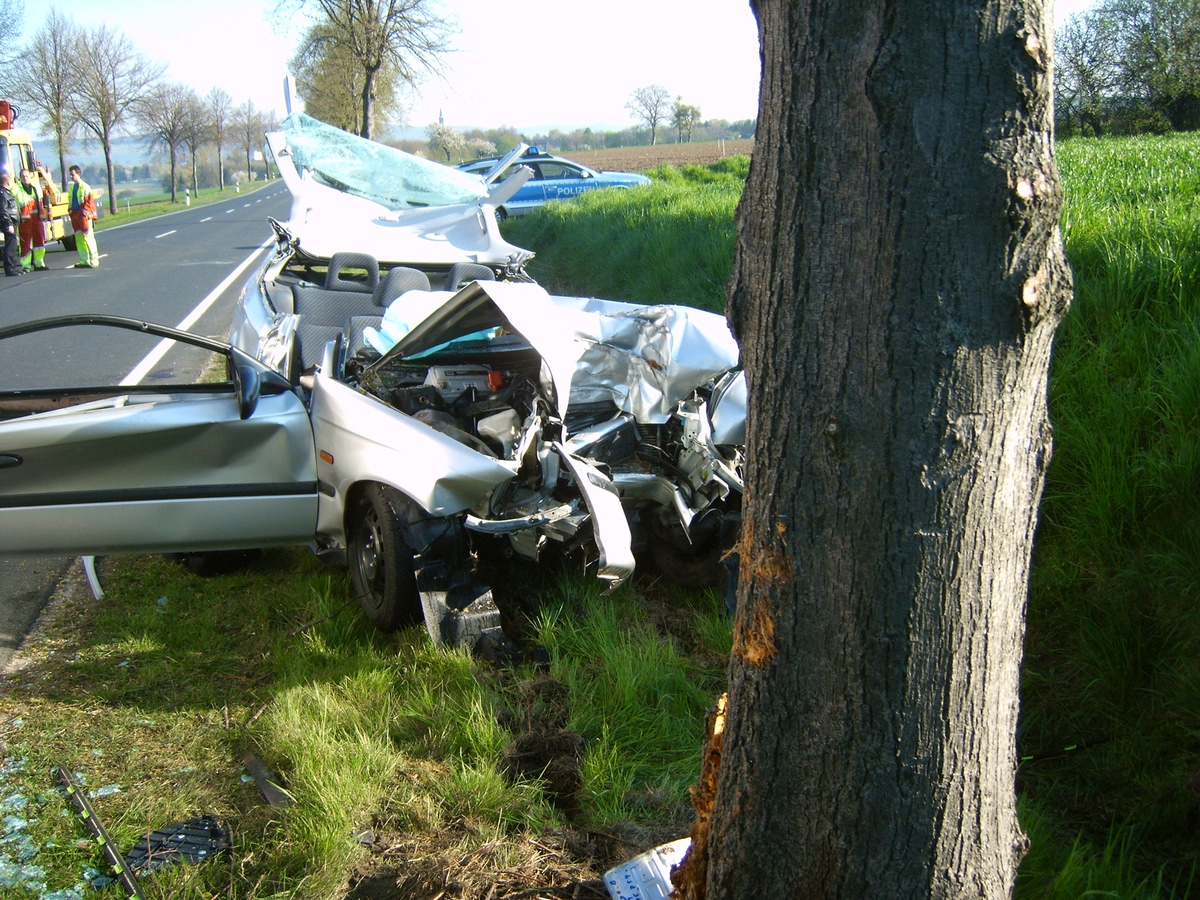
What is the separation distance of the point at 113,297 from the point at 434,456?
11.7 metres

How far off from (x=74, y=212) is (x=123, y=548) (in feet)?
53.2

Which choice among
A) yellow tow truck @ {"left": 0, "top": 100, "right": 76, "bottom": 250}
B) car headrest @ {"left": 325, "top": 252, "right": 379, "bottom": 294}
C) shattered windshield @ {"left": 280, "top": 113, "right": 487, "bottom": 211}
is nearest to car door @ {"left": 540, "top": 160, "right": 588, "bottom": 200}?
yellow tow truck @ {"left": 0, "top": 100, "right": 76, "bottom": 250}

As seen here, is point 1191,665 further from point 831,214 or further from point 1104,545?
point 831,214

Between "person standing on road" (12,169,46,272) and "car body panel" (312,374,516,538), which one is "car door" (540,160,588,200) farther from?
"car body panel" (312,374,516,538)

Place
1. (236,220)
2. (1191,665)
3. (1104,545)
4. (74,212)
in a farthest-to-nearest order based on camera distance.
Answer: (236,220) < (74,212) < (1104,545) < (1191,665)

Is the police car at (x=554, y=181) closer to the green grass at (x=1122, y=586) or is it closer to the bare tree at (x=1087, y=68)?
the green grass at (x=1122, y=586)

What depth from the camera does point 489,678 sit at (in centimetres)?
348

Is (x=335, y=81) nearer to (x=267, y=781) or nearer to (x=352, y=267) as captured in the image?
(x=352, y=267)

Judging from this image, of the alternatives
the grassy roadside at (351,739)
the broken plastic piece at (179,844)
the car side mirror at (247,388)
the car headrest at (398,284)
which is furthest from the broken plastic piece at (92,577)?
the car headrest at (398,284)

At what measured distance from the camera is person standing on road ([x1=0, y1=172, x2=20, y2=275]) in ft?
51.0

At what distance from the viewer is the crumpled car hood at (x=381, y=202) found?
21.7 feet

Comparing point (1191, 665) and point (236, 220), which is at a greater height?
point (236, 220)

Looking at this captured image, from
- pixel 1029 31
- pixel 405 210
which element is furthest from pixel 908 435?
pixel 405 210

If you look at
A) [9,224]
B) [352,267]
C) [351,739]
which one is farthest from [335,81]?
[351,739]
